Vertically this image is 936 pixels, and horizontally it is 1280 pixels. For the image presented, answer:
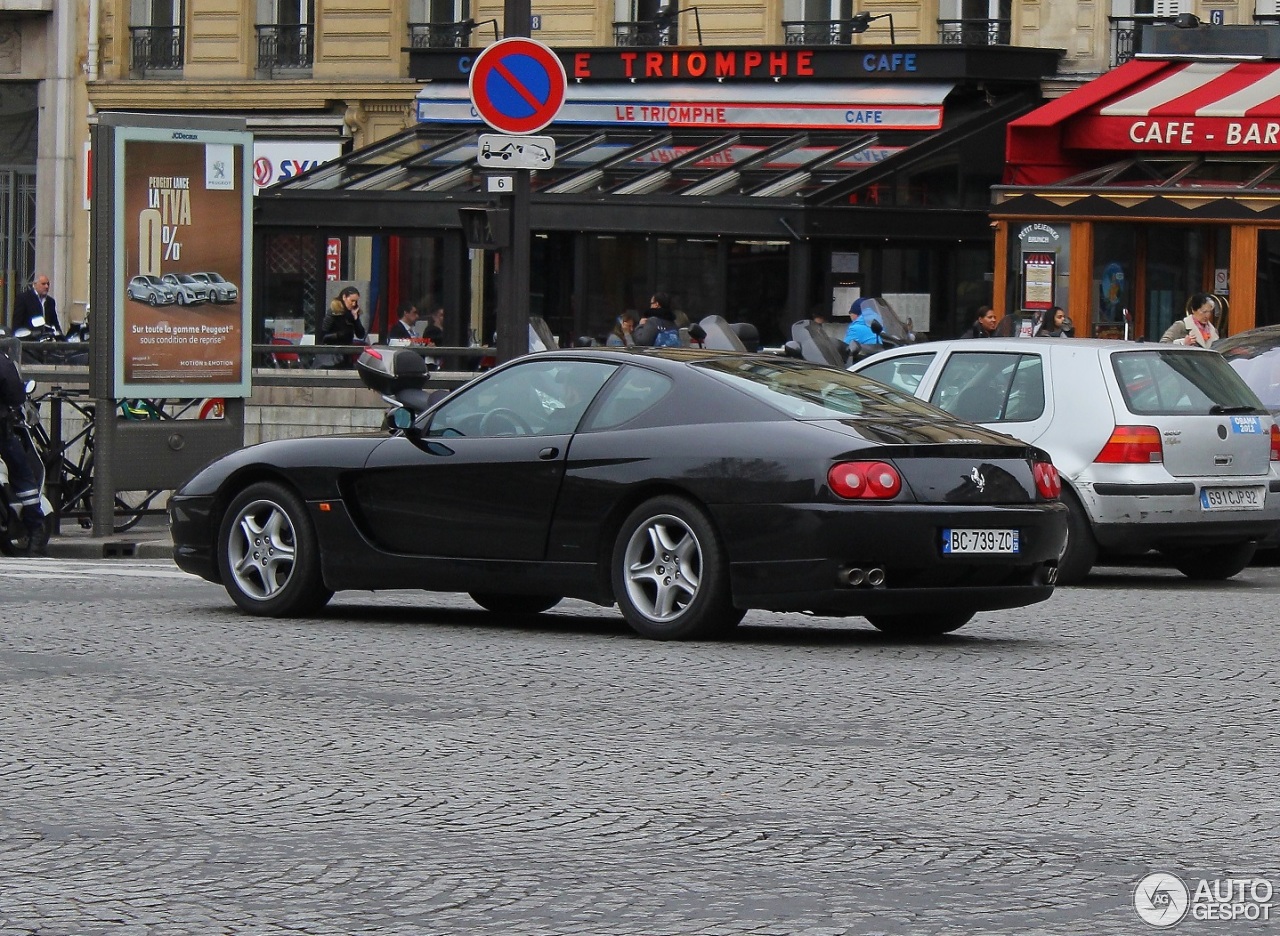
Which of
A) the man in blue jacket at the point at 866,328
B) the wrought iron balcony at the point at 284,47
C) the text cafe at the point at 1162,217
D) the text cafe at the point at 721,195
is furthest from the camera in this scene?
the wrought iron balcony at the point at 284,47

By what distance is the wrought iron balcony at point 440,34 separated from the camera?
119ft

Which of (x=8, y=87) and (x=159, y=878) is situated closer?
(x=159, y=878)

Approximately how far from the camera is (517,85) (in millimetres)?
16578

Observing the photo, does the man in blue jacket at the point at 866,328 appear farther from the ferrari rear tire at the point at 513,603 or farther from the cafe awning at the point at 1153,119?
the ferrari rear tire at the point at 513,603

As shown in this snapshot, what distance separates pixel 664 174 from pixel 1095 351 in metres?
17.7

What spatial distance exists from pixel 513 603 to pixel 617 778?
16.6 feet

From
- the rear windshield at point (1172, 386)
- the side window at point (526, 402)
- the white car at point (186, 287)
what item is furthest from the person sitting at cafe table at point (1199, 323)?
the side window at point (526, 402)

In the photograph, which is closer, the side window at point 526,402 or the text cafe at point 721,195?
the side window at point 526,402

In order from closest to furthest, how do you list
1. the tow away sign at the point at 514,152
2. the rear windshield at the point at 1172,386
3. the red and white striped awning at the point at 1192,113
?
1. the rear windshield at the point at 1172,386
2. the tow away sign at the point at 514,152
3. the red and white striped awning at the point at 1192,113

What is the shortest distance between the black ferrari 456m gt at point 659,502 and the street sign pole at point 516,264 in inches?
229

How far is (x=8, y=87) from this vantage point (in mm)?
41656

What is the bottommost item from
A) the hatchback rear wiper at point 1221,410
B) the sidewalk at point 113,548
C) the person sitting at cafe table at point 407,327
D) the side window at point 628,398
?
the sidewalk at point 113,548

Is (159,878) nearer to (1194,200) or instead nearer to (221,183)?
(221,183)

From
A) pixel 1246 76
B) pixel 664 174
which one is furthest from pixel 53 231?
pixel 1246 76
